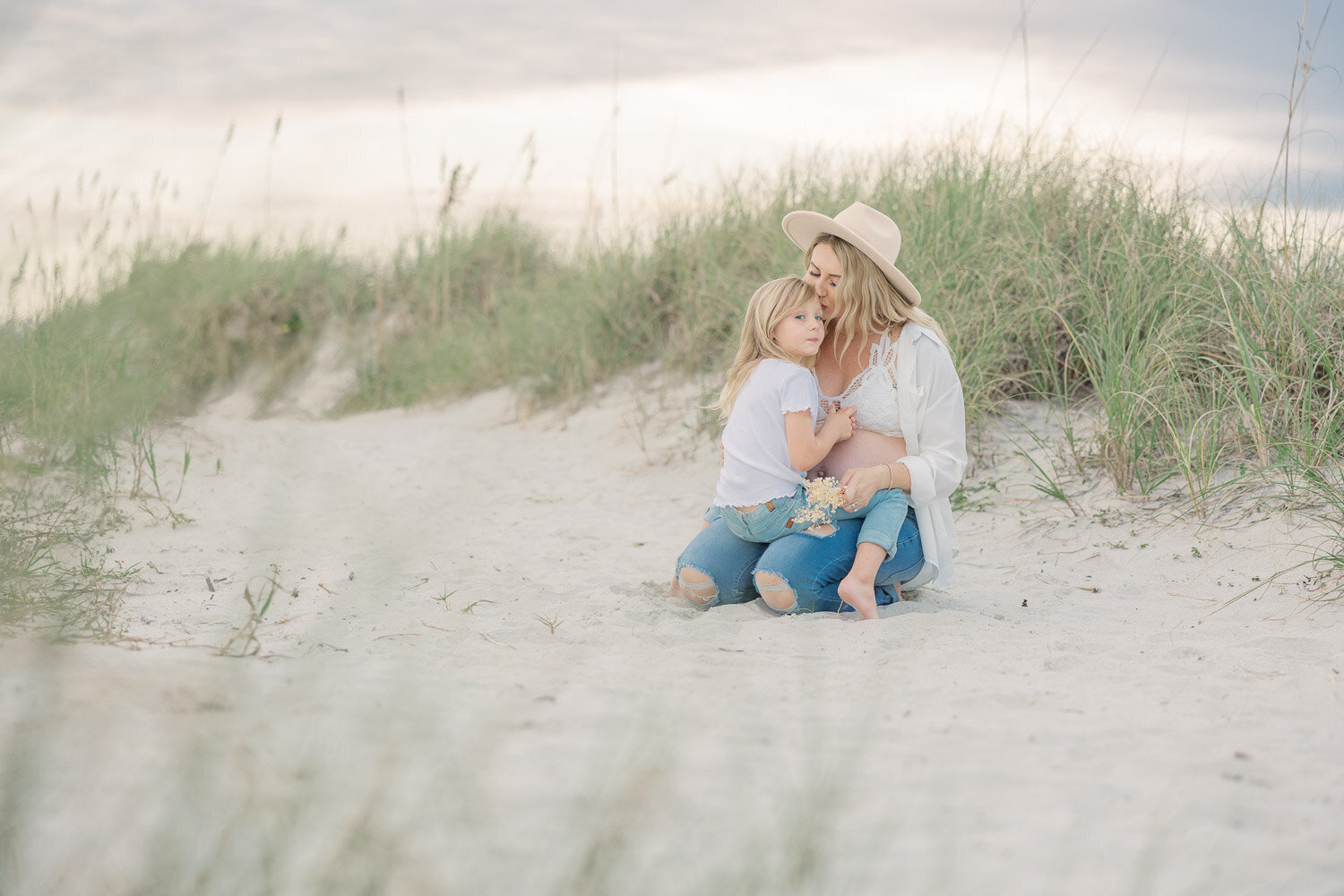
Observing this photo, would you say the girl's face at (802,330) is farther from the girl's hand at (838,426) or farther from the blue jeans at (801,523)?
the blue jeans at (801,523)

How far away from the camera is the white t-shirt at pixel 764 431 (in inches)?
122

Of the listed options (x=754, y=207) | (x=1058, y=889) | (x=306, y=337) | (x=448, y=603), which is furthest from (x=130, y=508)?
(x=306, y=337)

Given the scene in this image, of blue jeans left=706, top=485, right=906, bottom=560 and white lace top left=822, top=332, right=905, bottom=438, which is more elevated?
white lace top left=822, top=332, right=905, bottom=438

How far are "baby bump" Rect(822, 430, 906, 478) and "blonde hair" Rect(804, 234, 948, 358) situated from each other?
0.31 m

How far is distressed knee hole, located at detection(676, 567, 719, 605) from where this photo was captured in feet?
11.0

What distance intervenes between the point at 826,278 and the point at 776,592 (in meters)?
1.07

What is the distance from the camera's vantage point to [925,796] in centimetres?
165

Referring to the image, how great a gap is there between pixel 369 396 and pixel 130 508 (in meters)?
5.03

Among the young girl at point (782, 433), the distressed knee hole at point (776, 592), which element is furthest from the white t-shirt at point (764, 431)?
the distressed knee hole at point (776, 592)

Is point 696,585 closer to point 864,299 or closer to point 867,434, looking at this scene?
point 867,434

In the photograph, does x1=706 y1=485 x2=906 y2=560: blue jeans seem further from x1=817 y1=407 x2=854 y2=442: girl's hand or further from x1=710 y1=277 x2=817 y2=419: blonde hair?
x1=710 y1=277 x2=817 y2=419: blonde hair

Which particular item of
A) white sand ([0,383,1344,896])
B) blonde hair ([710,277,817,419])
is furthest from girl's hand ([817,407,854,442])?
white sand ([0,383,1344,896])

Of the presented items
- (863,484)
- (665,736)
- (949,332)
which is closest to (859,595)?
(863,484)

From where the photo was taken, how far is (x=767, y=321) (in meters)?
3.17
